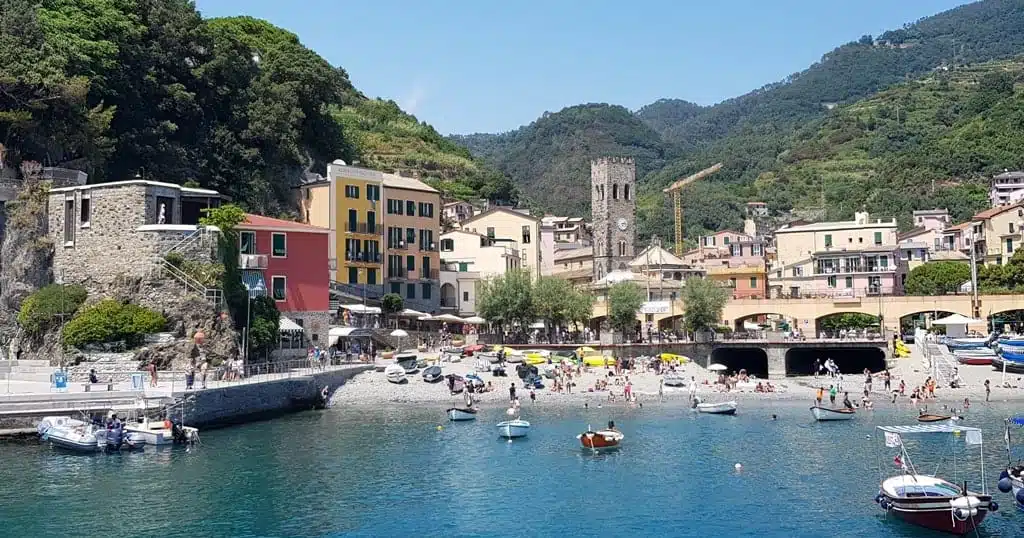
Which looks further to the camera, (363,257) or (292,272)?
(363,257)

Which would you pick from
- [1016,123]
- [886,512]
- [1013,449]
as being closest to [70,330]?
[886,512]

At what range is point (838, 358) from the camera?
7975 centimetres

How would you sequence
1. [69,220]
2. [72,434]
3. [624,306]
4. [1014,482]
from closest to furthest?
[1014,482], [72,434], [69,220], [624,306]

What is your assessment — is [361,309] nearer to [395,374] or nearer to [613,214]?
[395,374]

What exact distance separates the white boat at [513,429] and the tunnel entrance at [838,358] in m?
35.7

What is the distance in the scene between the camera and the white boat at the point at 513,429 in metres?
44.3

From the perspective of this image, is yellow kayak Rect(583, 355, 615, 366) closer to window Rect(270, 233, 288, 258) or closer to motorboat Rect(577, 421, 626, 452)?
window Rect(270, 233, 288, 258)

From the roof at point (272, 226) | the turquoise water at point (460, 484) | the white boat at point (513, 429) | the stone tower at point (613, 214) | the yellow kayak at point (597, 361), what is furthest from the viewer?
the stone tower at point (613, 214)

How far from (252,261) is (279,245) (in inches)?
110

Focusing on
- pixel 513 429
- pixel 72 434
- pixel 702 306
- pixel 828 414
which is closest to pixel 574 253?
pixel 702 306

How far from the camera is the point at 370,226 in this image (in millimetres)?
74125

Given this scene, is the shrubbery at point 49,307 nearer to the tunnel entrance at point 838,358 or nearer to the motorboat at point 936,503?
the motorboat at point 936,503

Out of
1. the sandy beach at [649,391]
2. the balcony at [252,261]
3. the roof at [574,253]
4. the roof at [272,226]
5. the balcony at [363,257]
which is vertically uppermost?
the roof at [574,253]

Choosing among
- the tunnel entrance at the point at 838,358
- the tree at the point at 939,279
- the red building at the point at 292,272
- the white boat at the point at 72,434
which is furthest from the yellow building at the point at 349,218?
the tree at the point at 939,279
